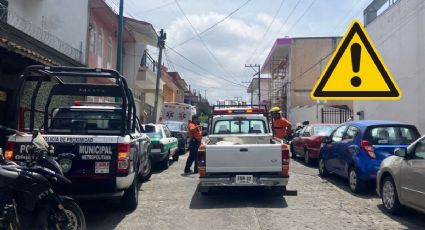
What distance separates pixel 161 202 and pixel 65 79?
Answer: 8.79 m

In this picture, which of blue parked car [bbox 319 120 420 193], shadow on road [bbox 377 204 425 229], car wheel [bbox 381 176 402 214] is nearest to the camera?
shadow on road [bbox 377 204 425 229]

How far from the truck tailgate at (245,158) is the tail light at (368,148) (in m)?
1.98

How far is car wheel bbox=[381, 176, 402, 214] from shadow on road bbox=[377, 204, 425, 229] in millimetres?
110

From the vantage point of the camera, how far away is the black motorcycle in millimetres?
4930

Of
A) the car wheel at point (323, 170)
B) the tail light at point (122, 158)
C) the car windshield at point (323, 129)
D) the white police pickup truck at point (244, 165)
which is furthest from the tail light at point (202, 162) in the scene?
the car windshield at point (323, 129)

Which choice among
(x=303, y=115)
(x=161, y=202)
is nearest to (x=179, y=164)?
(x=161, y=202)

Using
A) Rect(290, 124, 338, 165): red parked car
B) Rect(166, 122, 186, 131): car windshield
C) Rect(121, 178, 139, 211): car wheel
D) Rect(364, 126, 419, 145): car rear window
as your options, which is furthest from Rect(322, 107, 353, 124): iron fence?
Rect(121, 178, 139, 211): car wheel

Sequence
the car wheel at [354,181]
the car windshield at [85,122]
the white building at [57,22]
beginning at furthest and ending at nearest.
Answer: the white building at [57,22], the car wheel at [354,181], the car windshield at [85,122]

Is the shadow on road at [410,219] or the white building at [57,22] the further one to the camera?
the white building at [57,22]

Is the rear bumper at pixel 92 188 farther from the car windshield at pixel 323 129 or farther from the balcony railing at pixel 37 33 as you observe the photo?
the car windshield at pixel 323 129

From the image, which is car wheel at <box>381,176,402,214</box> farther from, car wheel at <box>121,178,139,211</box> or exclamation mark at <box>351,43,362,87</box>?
car wheel at <box>121,178,139,211</box>

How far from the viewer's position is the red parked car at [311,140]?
1445cm

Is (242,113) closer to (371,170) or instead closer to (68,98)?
(371,170)

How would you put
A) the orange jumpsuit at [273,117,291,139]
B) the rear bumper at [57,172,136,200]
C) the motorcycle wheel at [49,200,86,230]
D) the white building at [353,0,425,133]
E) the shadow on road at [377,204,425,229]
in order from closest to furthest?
the motorcycle wheel at [49,200,86,230] → the rear bumper at [57,172,136,200] → the shadow on road at [377,204,425,229] → the orange jumpsuit at [273,117,291,139] → the white building at [353,0,425,133]
